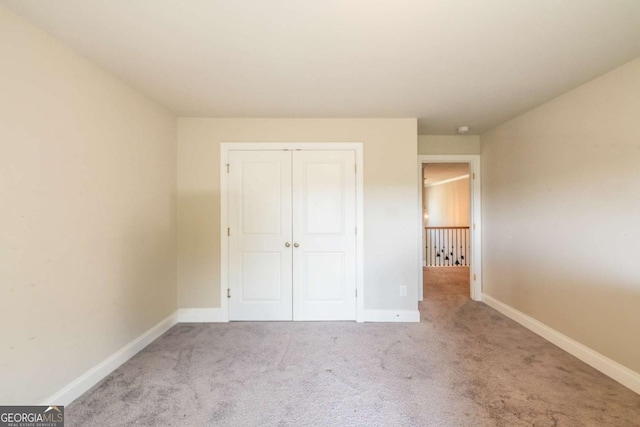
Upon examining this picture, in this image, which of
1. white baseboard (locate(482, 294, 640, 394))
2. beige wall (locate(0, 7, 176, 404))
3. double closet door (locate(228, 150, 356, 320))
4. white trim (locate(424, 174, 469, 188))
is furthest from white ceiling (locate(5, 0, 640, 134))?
white trim (locate(424, 174, 469, 188))

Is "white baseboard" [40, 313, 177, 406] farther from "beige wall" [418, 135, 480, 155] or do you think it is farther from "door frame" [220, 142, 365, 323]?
"beige wall" [418, 135, 480, 155]

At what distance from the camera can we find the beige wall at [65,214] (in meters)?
1.36

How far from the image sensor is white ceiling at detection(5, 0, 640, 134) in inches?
52.1

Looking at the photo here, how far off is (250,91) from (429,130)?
2.36m

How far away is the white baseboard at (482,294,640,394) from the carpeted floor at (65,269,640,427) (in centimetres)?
7

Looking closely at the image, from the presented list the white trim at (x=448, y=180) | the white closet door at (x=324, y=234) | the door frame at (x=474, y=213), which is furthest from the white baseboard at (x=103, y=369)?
the white trim at (x=448, y=180)

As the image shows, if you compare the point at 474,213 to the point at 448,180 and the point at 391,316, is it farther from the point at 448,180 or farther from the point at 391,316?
the point at 448,180

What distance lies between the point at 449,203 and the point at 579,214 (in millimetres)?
6885

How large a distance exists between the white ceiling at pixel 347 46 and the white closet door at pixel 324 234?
0.73 meters

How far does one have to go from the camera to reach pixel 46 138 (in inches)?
59.7

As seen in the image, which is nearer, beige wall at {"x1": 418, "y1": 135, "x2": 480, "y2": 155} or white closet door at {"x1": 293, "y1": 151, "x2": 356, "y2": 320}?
white closet door at {"x1": 293, "y1": 151, "x2": 356, "y2": 320}

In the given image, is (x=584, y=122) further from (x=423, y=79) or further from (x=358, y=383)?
(x=358, y=383)

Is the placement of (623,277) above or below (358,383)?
above

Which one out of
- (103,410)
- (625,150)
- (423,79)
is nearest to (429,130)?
(423,79)
